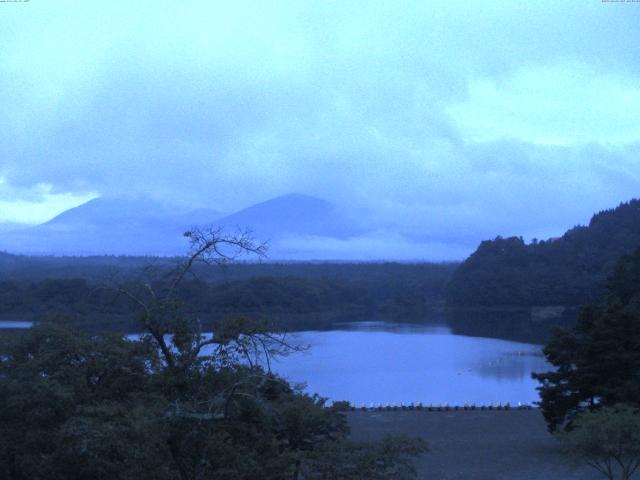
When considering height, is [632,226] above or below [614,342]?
above

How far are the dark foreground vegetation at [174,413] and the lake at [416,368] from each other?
949cm

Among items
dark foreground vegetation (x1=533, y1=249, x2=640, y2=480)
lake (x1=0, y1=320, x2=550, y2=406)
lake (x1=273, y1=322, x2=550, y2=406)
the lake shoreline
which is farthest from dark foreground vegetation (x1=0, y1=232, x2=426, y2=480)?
lake (x1=273, y1=322, x2=550, y2=406)

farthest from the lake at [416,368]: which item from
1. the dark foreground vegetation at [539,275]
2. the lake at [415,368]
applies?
the dark foreground vegetation at [539,275]

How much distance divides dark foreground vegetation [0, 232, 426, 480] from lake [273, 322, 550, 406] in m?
9.49

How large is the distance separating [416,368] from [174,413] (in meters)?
23.5

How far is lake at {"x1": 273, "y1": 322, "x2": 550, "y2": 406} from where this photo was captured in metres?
22.6

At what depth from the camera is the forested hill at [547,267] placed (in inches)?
2172

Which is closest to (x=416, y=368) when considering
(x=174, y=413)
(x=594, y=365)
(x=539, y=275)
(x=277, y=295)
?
(x=594, y=365)

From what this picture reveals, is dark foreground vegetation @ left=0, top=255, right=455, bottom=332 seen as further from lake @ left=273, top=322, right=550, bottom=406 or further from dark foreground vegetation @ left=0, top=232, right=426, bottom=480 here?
lake @ left=273, top=322, right=550, bottom=406

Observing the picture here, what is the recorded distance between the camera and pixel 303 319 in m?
48.2

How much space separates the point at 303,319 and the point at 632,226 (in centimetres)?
2763

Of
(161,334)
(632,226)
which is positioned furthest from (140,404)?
(632,226)

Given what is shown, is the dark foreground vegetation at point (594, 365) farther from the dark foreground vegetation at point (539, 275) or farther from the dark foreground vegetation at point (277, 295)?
the dark foreground vegetation at point (539, 275)

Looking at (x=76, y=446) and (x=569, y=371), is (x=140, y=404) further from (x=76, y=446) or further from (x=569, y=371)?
(x=569, y=371)
